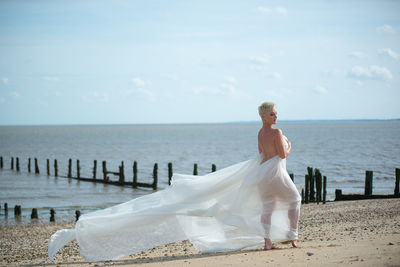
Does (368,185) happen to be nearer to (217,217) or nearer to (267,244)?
(267,244)

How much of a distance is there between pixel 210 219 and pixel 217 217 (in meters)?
0.11

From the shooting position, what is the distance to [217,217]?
638 centimetres

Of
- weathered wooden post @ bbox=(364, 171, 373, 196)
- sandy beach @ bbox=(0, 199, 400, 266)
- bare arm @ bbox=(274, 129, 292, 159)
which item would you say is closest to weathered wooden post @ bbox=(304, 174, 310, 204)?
weathered wooden post @ bbox=(364, 171, 373, 196)

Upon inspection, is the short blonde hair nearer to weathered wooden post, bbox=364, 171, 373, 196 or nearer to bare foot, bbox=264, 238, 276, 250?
bare foot, bbox=264, 238, 276, 250

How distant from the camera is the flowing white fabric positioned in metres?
6.25

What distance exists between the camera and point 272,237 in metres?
6.25

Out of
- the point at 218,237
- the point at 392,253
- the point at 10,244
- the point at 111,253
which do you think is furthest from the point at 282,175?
the point at 10,244

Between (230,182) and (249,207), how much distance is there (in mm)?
459

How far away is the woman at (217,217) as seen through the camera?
6246 millimetres

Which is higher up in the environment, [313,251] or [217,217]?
[217,217]

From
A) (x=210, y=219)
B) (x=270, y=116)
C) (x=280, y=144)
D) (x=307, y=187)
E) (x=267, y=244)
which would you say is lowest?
(x=307, y=187)

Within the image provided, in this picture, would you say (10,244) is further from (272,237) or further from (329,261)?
(329,261)

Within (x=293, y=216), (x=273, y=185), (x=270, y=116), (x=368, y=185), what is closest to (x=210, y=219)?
(x=273, y=185)

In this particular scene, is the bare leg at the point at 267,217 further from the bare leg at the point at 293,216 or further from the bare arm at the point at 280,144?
the bare arm at the point at 280,144
